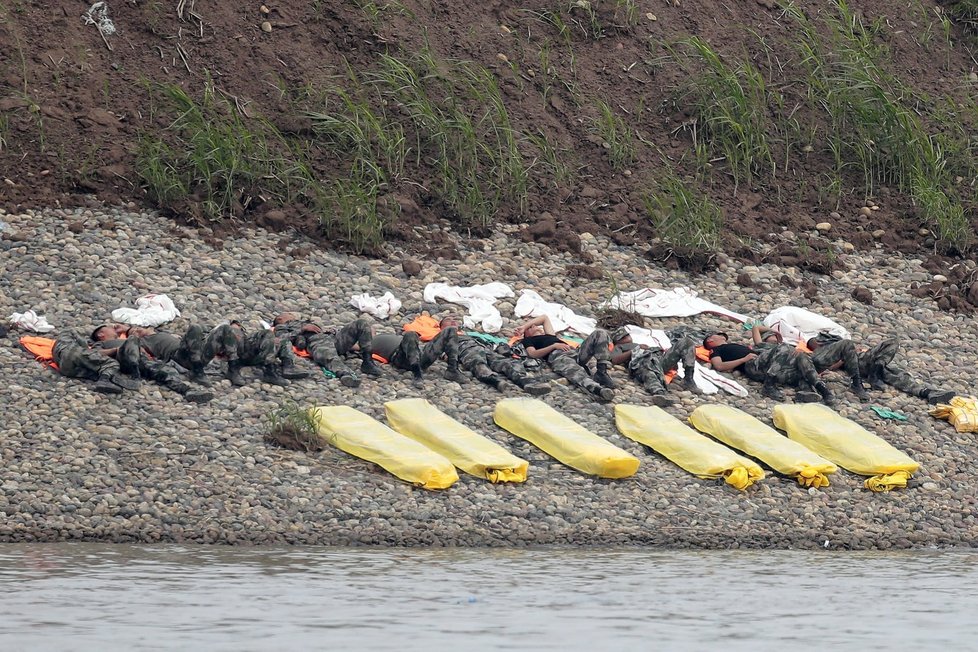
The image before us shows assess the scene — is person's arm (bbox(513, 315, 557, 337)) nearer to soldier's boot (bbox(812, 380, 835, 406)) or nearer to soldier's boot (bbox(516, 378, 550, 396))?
soldier's boot (bbox(516, 378, 550, 396))

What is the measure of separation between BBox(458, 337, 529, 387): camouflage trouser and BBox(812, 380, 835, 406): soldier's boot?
2.46m

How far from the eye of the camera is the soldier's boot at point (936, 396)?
1191 centimetres

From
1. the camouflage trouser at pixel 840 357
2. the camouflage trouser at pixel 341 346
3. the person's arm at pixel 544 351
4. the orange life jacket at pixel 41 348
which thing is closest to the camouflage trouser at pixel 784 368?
the camouflage trouser at pixel 840 357

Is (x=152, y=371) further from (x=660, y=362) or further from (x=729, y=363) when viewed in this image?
(x=729, y=363)

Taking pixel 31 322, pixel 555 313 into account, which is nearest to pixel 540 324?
pixel 555 313

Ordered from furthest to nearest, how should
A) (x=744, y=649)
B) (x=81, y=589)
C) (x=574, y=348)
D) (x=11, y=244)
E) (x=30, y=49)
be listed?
(x=30, y=49), (x=11, y=244), (x=574, y=348), (x=81, y=589), (x=744, y=649)

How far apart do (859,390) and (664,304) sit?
2.32 meters

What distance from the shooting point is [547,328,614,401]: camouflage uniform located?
11469mm

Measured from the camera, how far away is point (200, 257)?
13477mm

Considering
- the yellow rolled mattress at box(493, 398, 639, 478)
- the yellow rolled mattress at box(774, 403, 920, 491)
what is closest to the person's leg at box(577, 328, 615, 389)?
the yellow rolled mattress at box(493, 398, 639, 478)

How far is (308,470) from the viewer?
31.7ft

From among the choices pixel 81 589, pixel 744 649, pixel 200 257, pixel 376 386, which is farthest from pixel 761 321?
pixel 81 589

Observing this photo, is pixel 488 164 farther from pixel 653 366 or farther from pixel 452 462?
pixel 452 462

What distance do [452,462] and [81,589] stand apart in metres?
3.01
